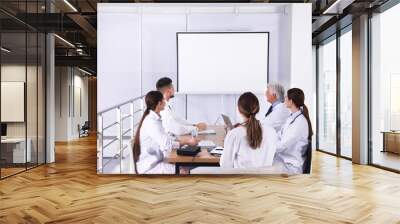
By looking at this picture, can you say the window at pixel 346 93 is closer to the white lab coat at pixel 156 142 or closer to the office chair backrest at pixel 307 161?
the office chair backrest at pixel 307 161

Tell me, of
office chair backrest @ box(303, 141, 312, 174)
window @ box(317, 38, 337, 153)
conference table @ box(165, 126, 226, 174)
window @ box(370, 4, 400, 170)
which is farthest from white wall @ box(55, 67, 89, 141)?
window @ box(370, 4, 400, 170)

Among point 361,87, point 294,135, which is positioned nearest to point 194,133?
point 294,135

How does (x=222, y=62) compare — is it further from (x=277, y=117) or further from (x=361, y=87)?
Result: (x=361, y=87)

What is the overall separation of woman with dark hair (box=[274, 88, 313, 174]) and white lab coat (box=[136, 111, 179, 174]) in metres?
1.61

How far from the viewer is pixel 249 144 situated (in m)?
5.55

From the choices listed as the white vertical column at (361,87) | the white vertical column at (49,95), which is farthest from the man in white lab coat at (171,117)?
the white vertical column at (361,87)

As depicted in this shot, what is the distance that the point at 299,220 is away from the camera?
11.9 feet

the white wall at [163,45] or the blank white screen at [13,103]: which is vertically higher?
the white wall at [163,45]

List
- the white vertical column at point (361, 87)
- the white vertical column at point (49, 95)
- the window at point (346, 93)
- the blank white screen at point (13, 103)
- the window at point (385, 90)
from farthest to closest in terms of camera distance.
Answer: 1. the window at point (346, 93)
2. the white vertical column at point (49, 95)
3. the white vertical column at point (361, 87)
4. the window at point (385, 90)
5. the blank white screen at point (13, 103)

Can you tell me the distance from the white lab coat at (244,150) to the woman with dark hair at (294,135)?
182mm

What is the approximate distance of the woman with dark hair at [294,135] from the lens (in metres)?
5.72

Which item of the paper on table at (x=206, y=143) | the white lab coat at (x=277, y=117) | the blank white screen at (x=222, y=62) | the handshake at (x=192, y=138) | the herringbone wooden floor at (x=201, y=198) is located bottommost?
the herringbone wooden floor at (x=201, y=198)

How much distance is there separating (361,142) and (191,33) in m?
4.06

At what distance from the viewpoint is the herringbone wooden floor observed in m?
3.75
